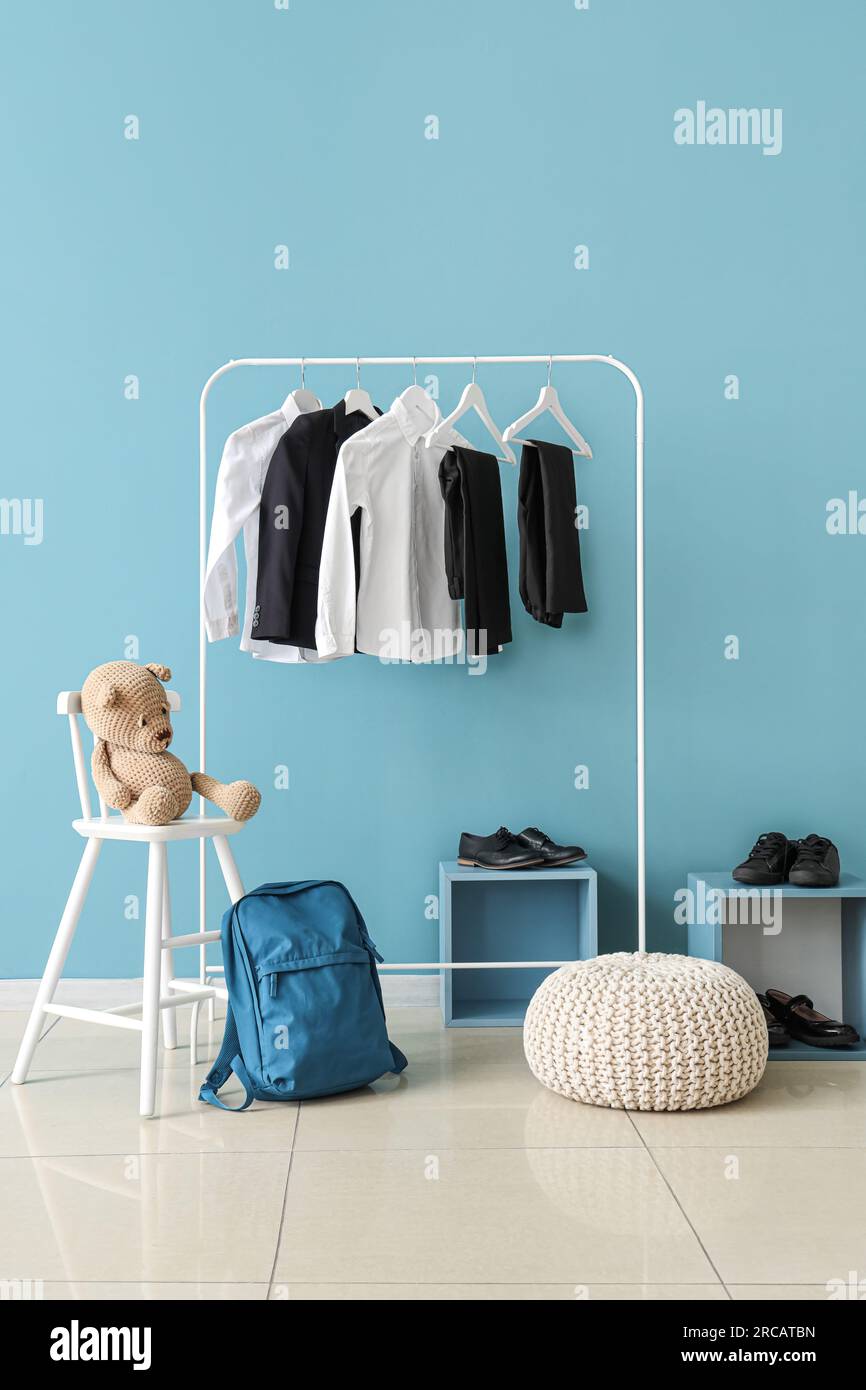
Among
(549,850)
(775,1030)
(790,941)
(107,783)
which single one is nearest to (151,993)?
(107,783)

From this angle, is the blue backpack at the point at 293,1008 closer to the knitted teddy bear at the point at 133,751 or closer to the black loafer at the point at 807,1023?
the knitted teddy bear at the point at 133,751

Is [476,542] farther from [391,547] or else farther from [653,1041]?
[653,1041]

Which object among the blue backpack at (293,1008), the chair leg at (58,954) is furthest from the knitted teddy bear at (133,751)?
Answer: the blue backpack at (293,1008)

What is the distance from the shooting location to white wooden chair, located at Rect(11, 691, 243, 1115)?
240cm

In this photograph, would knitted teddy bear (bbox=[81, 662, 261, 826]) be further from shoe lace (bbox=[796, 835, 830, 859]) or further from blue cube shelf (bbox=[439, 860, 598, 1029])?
shoe lace (bbox=[796, 835, 830, 859])

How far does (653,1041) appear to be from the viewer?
237cm

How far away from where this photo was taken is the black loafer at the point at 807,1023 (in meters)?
2.79

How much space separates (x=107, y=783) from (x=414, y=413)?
1.19 m

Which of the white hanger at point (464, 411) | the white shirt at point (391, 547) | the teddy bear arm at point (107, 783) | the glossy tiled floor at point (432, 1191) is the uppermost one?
the white hanger at point (464, 411)

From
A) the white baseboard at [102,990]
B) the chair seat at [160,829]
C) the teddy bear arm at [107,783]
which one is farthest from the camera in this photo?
the white baseboard at [102,990]

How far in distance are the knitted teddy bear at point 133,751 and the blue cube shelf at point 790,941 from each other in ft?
3.74

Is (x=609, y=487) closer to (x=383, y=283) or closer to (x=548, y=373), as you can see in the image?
(x=548, y=373)

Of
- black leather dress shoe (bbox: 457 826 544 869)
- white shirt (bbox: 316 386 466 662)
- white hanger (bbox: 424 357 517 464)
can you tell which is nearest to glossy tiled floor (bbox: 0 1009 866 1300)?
black leather dress shoe (bbox: 457 826 544 869)
